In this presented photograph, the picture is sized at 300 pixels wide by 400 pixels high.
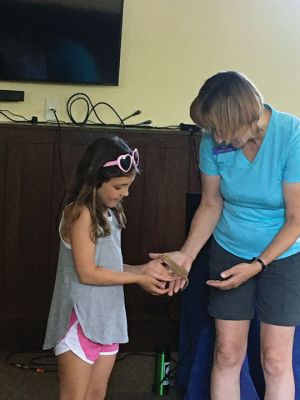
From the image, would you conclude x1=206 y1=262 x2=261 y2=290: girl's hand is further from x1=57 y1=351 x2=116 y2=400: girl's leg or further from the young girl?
x1=57 y1=351 x2=116 y2=400: girl's leg

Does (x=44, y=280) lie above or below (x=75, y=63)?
below

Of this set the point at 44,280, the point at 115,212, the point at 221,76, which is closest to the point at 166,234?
the point at 44,280

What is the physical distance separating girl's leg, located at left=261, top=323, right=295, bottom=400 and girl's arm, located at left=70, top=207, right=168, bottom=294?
0.46 m

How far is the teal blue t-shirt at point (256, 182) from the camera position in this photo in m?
1.86

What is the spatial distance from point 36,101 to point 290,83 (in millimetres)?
1279

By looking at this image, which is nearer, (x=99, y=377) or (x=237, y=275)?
(x=237, y=275)

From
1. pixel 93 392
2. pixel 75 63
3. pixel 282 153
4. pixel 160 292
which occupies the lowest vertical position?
pixel 93 392

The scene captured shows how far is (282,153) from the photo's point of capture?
185cm

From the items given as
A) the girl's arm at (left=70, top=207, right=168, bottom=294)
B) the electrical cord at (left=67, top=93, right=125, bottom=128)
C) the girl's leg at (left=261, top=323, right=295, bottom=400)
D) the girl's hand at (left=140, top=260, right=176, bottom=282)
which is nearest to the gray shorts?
the girl's leg at (left=261, top=323, right=295, bottom=400)

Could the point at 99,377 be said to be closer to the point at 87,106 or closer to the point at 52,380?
the point at 52,380

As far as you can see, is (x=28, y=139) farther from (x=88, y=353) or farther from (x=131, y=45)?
(x=88, y=353)

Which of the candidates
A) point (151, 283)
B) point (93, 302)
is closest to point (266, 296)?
point (151, 283)

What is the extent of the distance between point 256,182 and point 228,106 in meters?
0.26

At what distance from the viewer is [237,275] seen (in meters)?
1.89
